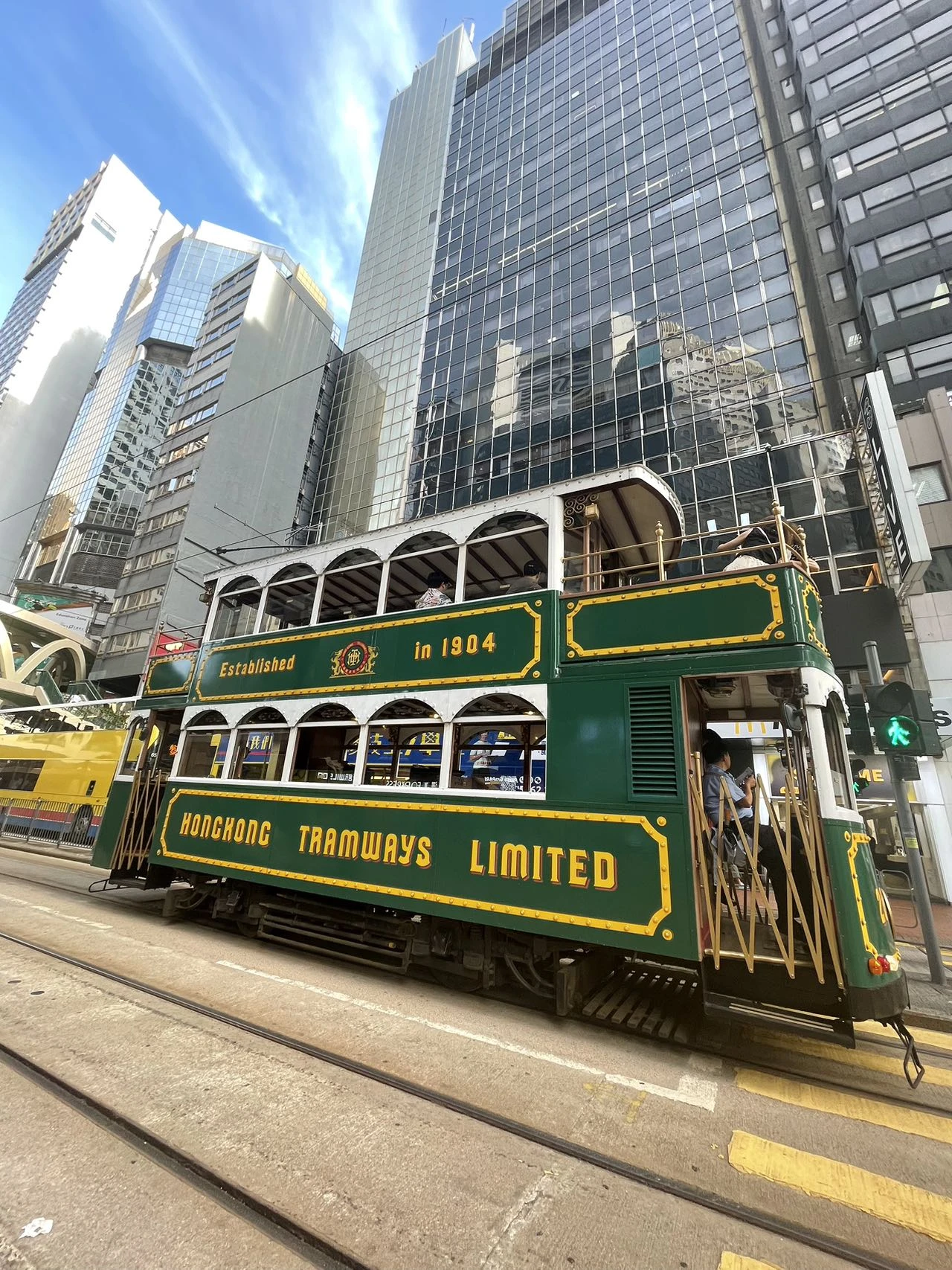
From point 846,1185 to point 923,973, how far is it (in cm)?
574

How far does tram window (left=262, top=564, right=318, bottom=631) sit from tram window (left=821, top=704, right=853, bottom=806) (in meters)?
6.01

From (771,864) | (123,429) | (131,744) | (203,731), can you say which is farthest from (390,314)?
(771,864)

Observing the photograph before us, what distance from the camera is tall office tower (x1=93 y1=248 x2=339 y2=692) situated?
38781 mm

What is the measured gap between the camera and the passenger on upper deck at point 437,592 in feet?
21.4

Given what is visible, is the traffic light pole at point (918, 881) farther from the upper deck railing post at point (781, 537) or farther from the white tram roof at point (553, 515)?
the white tram roof at point (553, 515)

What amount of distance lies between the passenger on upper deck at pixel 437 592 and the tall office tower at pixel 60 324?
288 feet

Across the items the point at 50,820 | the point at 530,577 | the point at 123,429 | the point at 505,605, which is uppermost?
the point at 123,429

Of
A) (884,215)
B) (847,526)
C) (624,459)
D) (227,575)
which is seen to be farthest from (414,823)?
(884,215)

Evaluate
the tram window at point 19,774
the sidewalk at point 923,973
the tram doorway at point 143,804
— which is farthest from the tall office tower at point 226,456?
the sidewalk at point 923,973

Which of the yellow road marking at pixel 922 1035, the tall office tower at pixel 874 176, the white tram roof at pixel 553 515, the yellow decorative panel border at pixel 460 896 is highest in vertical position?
the tall office tower at pixel 874 176

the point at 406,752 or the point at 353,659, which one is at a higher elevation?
the point at 353,659

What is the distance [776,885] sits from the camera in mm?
4273

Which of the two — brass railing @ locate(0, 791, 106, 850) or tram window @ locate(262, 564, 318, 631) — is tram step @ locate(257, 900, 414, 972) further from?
brass railing @ locate(0, 791, 106, 850)

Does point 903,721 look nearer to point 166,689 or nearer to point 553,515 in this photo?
point 553,515
